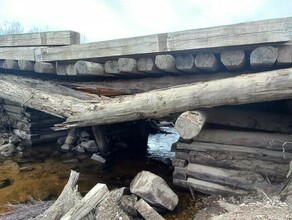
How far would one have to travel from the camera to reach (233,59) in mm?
4074

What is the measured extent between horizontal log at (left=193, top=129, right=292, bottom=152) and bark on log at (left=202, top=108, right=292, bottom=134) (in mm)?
180

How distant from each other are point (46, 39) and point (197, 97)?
12.8ft

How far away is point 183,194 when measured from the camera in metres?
4.56

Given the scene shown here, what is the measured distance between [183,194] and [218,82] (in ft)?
6.07

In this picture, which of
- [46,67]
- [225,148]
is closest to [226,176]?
[225,148]

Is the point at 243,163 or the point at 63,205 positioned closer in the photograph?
the point at 63,205

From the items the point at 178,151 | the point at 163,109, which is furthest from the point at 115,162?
the point at 163,109

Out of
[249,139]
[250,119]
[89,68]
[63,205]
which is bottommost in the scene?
[63,205]

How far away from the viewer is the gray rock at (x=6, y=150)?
7.01 m

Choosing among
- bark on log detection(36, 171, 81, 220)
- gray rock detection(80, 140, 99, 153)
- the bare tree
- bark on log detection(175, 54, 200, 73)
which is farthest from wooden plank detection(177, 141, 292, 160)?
the bare tree

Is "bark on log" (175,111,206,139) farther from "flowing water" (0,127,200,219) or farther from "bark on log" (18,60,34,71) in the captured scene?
"bark on log" (18,60,34,71)

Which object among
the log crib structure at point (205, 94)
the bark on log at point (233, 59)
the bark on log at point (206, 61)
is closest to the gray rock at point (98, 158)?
the log crib structure at point (205, 94)

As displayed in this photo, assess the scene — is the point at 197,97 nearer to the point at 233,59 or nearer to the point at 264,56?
the point at 233,59

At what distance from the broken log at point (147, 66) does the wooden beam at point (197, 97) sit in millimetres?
583
